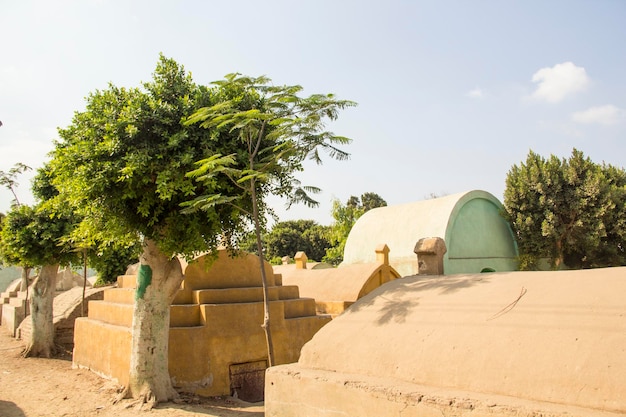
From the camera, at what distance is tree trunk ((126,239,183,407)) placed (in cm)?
855

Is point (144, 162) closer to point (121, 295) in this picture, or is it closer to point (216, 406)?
point (216, 406)

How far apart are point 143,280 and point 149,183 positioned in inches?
72.2

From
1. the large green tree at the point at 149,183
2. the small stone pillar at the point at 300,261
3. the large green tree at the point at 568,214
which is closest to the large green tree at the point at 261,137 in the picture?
the large green tree at the point at 149,183

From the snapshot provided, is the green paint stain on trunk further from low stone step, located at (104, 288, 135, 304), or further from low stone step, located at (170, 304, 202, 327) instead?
low stone step, located at (104, 288, 135, 304)

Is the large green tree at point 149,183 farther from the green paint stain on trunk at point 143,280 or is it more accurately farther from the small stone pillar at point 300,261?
the small stone pillar at point 300,261

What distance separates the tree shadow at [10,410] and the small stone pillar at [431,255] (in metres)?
7.58

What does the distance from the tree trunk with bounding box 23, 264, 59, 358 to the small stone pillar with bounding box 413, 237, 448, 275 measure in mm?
12999

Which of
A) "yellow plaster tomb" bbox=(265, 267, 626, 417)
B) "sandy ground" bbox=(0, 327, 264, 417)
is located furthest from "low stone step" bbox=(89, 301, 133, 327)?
"yellow plaster tomb" bbox=(265, 267, 626, 417)

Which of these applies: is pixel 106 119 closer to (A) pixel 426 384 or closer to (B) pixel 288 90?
(B) pixel 288 90

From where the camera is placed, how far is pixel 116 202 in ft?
27.1

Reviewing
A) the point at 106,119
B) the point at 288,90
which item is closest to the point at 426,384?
the point at 288,90

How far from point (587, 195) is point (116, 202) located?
21.8 meters

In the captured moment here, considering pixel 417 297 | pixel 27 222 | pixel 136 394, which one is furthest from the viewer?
pixel 27 222

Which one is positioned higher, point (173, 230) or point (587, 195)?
point (587, 195)
